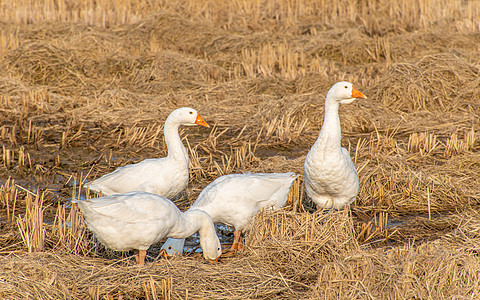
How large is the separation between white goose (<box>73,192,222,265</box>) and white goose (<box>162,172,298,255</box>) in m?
0.51

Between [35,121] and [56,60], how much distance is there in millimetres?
2886

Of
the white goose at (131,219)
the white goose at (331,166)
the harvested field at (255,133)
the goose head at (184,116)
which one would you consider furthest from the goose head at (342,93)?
the white goose at (131,219)

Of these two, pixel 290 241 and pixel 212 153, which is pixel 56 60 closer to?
pixel 212 153

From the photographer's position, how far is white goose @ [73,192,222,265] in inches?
173

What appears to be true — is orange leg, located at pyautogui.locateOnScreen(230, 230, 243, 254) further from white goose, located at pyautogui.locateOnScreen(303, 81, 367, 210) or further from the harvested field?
white goose, located at pyautogui.locateOnScreen(303, 81, 367, 210)

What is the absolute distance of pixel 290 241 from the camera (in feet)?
15.1

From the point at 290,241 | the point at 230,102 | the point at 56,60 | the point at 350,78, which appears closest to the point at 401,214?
the point at 290,241

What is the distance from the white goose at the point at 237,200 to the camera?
17.1ft

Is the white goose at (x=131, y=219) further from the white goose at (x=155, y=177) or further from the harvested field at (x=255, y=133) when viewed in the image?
the white goose at (x=155, y=177)

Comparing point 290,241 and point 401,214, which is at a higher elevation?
point 290,241

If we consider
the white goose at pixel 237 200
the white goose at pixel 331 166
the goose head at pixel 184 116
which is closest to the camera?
the white goose at pixel 237 200

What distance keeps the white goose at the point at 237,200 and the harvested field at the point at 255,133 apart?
0.29m

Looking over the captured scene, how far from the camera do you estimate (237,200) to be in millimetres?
5258

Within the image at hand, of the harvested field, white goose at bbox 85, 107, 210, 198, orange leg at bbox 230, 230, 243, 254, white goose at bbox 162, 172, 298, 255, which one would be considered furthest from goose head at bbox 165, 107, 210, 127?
orange leg at bbox 230, 230, 243, 254
